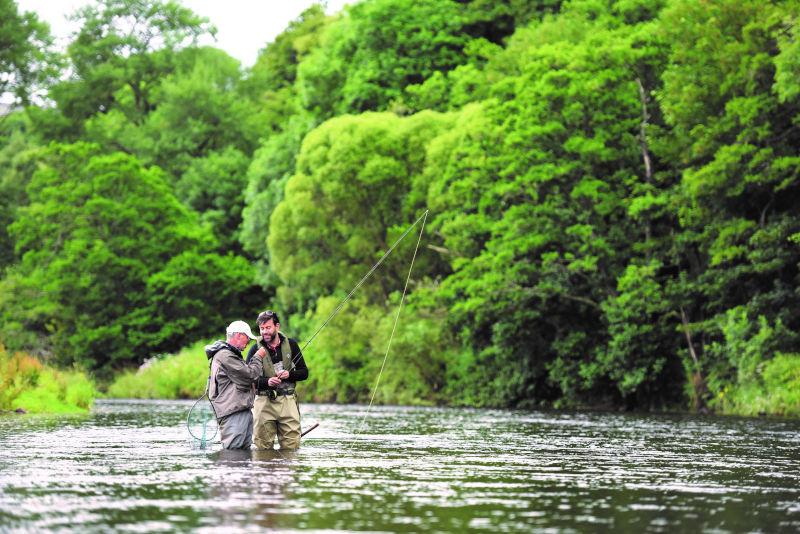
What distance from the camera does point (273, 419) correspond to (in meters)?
15.8

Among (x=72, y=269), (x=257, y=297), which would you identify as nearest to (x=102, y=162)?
(x=72, y=269)

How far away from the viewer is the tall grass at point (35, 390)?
89.4ft

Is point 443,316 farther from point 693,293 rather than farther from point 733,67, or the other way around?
point 733,67

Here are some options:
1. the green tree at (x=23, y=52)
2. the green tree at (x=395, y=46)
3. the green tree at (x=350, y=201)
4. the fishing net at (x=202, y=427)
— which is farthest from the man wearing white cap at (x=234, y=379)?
the green tree at (x=23, y=52)

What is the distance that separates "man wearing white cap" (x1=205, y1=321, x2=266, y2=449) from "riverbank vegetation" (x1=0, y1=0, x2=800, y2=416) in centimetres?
1845

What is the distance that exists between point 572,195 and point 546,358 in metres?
5.83

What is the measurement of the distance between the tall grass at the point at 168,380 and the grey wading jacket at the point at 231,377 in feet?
114

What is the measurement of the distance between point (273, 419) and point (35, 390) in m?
14.7

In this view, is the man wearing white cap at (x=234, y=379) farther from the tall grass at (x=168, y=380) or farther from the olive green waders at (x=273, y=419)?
the tall grass at (x=168, y=380)

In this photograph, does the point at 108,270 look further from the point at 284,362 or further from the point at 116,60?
the point at 284,362

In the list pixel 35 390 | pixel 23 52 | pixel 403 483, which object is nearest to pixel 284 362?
pixel 403 483

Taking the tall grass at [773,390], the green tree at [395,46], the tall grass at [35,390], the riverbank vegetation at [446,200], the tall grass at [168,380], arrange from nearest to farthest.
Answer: the tall grass at [35,390] → the tall grass at [773,390] → the riverbank vegetation at [446,200] → the tall grass at [168,380] → the green tree at [395,46]

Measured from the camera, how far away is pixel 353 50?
58.0 m

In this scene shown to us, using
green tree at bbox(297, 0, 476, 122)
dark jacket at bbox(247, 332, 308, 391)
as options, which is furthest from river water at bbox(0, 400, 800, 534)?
green tree at bbox(297, 0, 476, 122)
